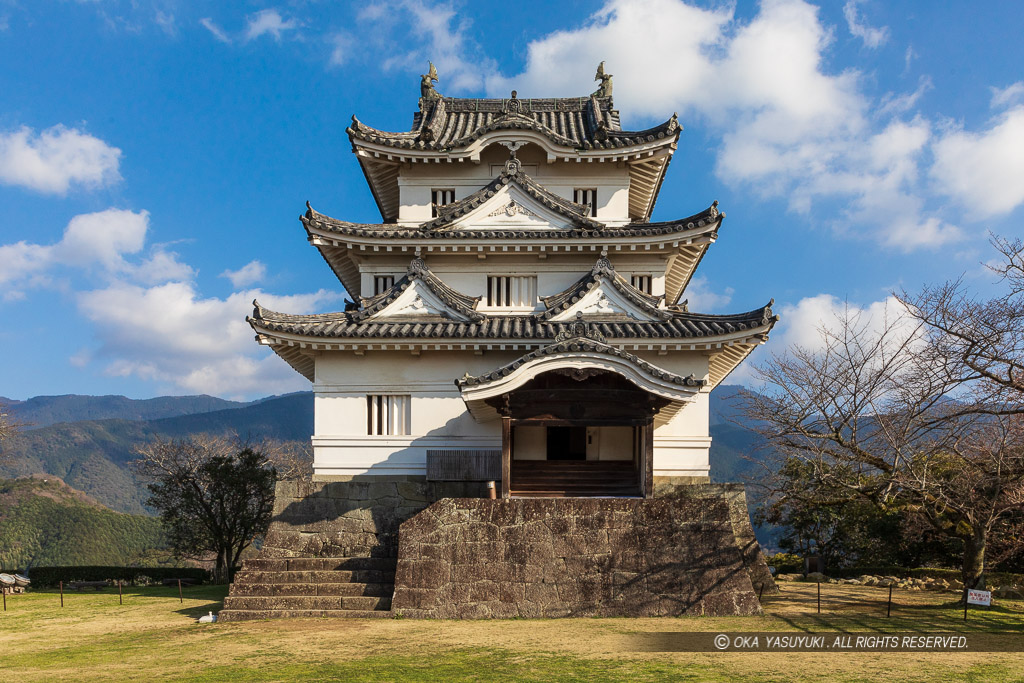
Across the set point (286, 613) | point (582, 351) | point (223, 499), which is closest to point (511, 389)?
point (582, 351)

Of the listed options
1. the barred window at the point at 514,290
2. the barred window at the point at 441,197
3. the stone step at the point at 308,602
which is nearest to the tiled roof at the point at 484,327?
the barred window at the point at 514,290

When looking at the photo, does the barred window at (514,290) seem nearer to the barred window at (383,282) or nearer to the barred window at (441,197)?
the barred window at (383,282)

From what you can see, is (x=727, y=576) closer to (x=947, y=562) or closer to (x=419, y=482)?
(x=419, y=482)

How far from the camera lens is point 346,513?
53.4ft

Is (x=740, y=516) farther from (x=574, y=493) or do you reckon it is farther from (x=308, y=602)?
(x=308, y=602)

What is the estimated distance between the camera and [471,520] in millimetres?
14016

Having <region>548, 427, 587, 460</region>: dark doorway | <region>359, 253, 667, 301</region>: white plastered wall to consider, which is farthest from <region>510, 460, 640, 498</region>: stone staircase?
<region>359, 253, 667, 301</region>: white plastered wall

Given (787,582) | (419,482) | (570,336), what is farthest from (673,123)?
(787,582)

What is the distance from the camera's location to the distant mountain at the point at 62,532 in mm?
68250

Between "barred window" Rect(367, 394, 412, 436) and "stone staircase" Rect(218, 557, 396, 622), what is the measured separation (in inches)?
129

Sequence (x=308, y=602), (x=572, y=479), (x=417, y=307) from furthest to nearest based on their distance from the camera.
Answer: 1. (x=417, y=307)
2. (x=572, y=479)
3. (x=308, y=602)

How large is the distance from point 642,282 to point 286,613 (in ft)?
39.4

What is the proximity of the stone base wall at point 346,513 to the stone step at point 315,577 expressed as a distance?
80 centimetres

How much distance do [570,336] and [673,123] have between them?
327 inches
